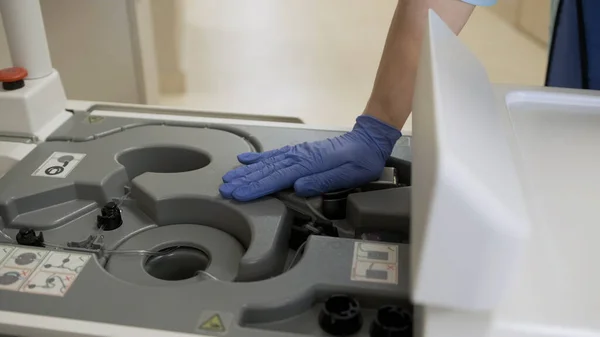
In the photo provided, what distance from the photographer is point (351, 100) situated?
2.50 meters

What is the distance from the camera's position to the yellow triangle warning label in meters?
0.62

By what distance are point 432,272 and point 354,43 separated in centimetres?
285

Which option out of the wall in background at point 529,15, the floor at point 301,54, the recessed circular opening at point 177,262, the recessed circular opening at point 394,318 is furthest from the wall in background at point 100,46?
the wall in background at point 529,15

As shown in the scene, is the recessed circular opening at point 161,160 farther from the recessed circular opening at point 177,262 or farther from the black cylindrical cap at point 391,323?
the black cylindrical cap at point 391,323

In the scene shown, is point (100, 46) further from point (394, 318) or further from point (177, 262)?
point (394, 318)

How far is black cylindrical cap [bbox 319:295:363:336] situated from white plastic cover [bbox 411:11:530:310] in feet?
0.55

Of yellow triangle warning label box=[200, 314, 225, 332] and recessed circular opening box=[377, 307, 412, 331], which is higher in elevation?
recessed circular opening box=[377, 307, 412, 331]

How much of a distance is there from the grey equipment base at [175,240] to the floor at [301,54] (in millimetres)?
1055

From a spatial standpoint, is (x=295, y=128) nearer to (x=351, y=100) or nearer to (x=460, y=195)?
(x=460, y=195)

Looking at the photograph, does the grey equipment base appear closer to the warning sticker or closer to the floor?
the warning sticker

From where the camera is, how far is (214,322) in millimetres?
624

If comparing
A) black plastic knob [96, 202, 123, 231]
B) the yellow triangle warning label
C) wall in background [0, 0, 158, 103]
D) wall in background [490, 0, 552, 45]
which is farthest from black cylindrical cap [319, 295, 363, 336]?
wall in background [490, 0, 552, 45]

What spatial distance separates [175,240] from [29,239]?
18cm

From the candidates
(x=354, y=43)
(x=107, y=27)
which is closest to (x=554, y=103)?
(x=107, y=27)
